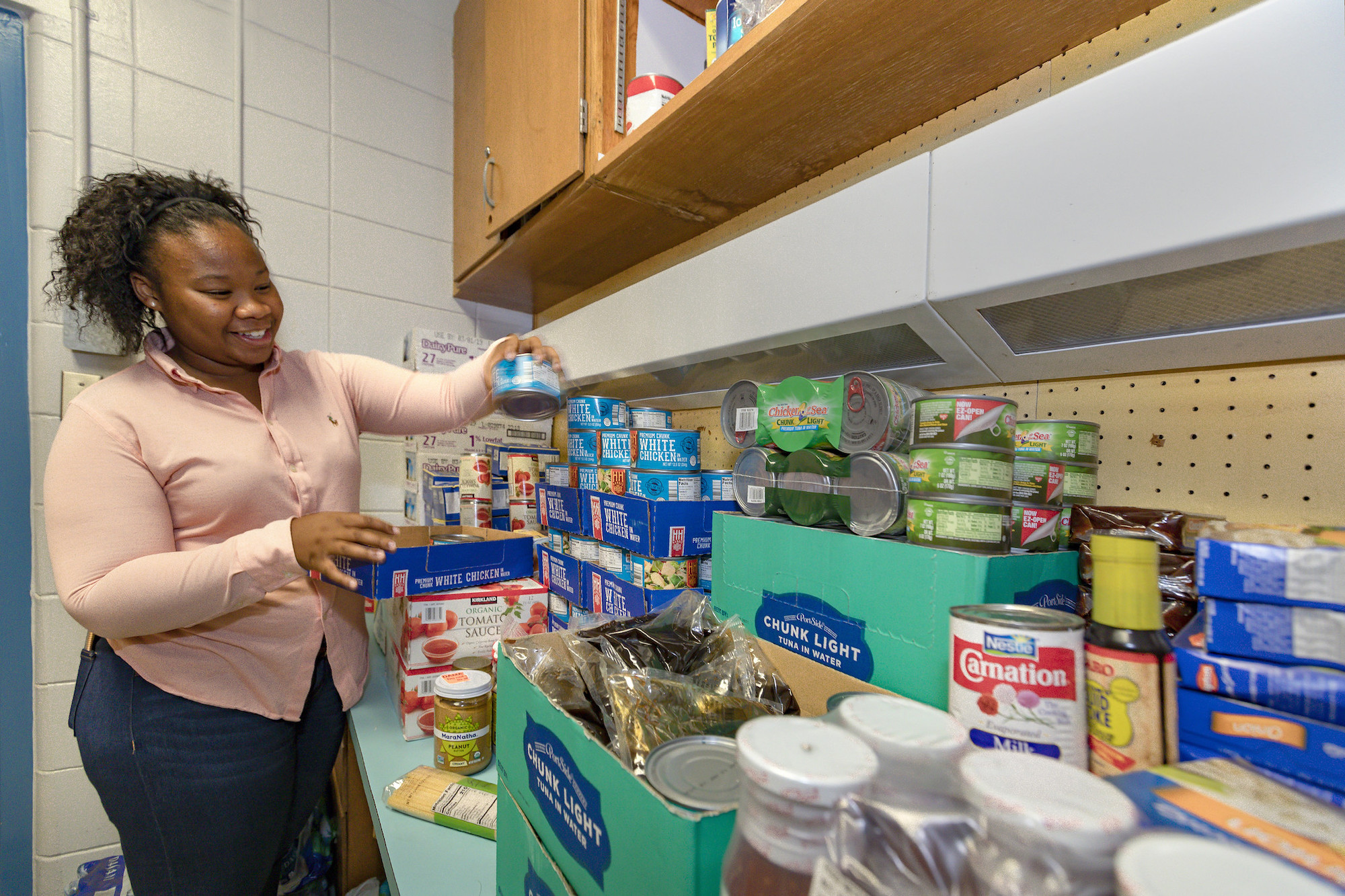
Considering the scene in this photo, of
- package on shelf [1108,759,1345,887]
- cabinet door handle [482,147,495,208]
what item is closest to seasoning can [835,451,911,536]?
package on shelf [1108,759,1345,887]

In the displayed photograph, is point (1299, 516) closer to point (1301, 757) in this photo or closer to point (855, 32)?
point (1301, 757)

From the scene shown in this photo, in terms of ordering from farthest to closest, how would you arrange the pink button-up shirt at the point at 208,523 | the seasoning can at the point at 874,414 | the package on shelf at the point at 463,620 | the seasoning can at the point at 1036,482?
the package on shelf at the point at 463,620
the pink button-up shirt at the point at 208,523
the seasoning can at the point at 874,414
the seasoning can at the point at 1036,482

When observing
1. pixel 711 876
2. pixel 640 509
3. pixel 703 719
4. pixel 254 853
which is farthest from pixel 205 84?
pixel 711 876

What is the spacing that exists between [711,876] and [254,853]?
123cm

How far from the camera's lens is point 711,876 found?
1.23ft

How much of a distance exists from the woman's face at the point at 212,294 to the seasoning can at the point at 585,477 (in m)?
0.71

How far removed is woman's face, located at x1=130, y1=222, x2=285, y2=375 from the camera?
40.0 inches

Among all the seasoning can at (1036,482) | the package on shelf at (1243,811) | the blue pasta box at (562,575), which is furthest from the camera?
the blue pasta box at (562,575)

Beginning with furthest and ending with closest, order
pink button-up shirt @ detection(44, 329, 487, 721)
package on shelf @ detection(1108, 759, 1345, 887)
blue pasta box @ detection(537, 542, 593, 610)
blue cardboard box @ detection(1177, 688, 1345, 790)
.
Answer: blue pasta box @ detection(537, 542, 593, 610), pink button-up shirt @ detection(44, 329, 487, 721), blue cardboard box @ detection(1177, 688, 1345, 790), package on shelf @ detection(1108, 759, 1345, 887)

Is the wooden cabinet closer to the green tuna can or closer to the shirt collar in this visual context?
the shirt collar

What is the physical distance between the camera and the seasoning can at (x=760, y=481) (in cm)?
89

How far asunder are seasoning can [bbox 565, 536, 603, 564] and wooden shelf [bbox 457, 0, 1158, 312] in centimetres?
84

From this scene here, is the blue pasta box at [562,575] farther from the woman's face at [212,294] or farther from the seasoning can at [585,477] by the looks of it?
the woman's face at [212,294]

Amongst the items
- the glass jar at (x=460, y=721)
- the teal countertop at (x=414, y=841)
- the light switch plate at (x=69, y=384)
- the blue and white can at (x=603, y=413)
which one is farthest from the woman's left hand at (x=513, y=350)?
the light switch plate at (x=69, y=384)
